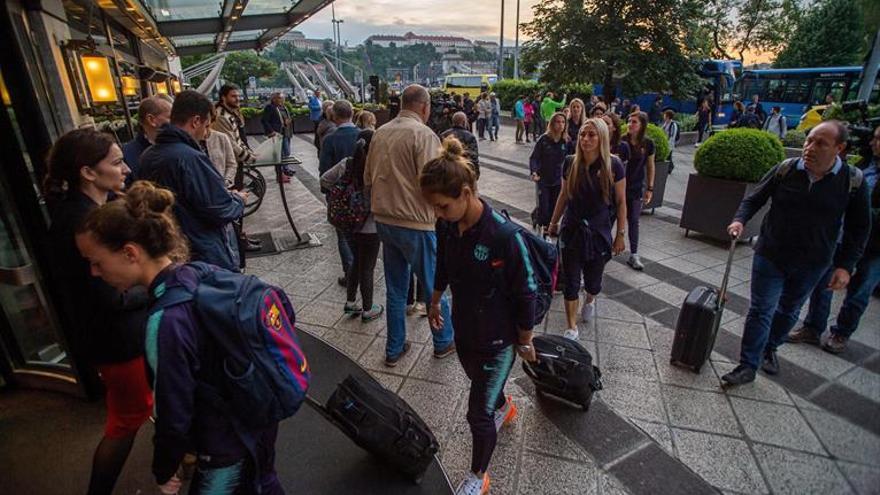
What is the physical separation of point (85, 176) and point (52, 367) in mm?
2099

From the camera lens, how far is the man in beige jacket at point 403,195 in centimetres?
295

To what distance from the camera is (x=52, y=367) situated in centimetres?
305

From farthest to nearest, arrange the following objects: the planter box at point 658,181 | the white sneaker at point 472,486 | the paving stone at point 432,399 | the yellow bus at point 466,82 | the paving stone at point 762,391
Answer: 1. the yellow bus at point 466,82
2. the planter box at point 658,181
3. the paving stone at point 762,391
4. the paving stone at point 432,399
5. the white sneaker at point 472,486

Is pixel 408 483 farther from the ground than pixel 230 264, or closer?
closer

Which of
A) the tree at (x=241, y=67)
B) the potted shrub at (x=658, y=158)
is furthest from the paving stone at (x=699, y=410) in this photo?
the tree at (x=241, y=67)

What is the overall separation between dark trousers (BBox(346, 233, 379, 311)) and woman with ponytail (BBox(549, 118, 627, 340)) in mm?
1615

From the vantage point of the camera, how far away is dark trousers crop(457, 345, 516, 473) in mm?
2031

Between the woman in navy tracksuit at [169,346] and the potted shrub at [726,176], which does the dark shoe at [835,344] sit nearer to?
the potted shrub at [726,176]

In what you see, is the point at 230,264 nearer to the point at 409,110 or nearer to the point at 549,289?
the point at 409,110

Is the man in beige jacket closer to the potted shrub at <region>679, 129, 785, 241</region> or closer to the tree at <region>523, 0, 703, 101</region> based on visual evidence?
the potted shrub at <region>679, 129, 785, 241</region>

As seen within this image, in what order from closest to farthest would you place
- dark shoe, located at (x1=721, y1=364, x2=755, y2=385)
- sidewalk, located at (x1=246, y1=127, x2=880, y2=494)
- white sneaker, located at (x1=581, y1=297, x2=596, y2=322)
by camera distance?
sidewalk, located at (x1=246, y1=127, x2=880, y2=494) < dark shoe, located at (x1=721, y1=364, x2=755, y2=385) < white sneaker, located at (x1=581, y1=297, x2=596, y2=322)

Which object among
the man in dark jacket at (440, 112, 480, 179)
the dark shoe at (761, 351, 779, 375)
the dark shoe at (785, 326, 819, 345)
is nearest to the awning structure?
the man in dark jacket at (440, 112, 480, 179)

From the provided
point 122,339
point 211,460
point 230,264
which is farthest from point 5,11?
point 211,460

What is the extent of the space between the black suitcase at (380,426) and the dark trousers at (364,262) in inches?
61.9
